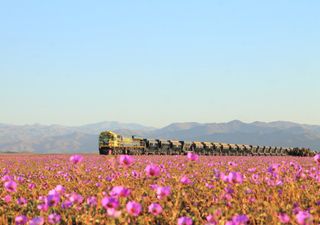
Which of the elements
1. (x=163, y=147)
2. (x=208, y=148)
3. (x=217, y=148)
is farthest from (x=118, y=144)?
(x=217, y=148)

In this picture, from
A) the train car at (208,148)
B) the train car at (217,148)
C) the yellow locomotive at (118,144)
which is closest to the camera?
the yellow locomotive at (118,144)

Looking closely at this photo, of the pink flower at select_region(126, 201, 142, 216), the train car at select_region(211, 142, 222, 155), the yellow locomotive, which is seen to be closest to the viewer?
the pink flower at select_region(126, 201, 142, 216)

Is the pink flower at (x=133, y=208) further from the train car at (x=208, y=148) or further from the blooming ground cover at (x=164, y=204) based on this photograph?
the train car at (x=208, y=148)

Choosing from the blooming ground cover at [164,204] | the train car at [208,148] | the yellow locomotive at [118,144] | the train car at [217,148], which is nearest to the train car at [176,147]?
the train car at [208,148]

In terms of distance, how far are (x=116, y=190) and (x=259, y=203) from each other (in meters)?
2.71

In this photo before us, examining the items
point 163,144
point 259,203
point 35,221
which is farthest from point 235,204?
point 163,144

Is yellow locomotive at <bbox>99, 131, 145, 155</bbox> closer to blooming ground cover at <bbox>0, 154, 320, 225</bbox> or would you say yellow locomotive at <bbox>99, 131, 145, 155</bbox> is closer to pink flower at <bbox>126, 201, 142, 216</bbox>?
blooming ground cover at <bbox>0, 154, 320, 225</bbox>

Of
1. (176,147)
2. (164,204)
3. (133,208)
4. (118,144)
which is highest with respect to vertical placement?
(118,144)

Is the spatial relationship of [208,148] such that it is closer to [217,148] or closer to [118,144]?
[217,148]

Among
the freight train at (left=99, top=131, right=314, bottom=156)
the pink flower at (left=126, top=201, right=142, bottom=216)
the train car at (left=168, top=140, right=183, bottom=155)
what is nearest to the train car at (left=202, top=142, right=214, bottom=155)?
the freight train at (left=99, top=131, right=314, bottom=156)

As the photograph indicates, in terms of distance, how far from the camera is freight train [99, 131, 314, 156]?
46781mm

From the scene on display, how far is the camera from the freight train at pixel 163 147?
1842 inches

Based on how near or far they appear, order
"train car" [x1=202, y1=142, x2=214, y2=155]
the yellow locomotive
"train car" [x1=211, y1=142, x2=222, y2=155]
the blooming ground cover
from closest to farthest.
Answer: the blooming ground cover
the yellow locomotive
"train car" [x1=202, y1=142, x2=214, y2=155]
"train car" [x1=211, y1=142, x2=222, y2=155]

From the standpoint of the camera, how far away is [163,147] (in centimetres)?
5431
